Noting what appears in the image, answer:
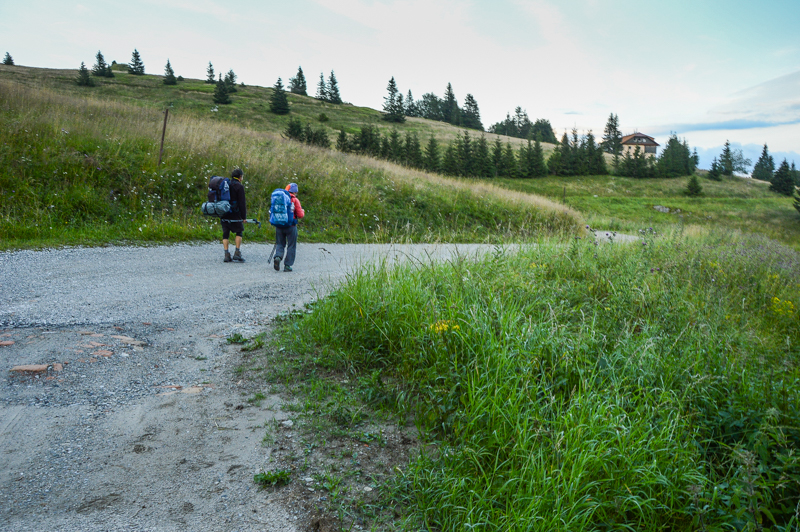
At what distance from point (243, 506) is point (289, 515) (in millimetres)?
291

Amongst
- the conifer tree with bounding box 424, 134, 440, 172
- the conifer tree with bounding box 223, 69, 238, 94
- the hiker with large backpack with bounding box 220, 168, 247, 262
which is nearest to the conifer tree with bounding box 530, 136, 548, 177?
the conifer tree with bounding box 424, 134, 440, 172

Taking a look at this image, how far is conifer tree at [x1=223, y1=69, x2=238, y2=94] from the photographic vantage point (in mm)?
63200

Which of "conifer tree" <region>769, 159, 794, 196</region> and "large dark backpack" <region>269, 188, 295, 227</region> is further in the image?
"conifer tree" <region>769, 159, 794, 196</region>

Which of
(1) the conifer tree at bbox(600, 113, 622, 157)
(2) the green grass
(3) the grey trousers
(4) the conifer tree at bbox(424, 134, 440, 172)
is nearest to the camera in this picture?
(3) the grey trousers

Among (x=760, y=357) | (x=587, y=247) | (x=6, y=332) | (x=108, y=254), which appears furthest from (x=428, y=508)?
(x=108, y=254)

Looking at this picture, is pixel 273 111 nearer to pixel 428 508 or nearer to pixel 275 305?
pixel 275 305

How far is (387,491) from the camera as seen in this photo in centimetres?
273

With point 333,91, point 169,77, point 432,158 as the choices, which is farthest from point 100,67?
point 432,158

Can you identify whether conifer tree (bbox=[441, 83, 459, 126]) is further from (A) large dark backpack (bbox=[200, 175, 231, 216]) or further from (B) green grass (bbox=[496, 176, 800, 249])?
(A) large dark backpack (bbox=[200, 175, 231, 216])

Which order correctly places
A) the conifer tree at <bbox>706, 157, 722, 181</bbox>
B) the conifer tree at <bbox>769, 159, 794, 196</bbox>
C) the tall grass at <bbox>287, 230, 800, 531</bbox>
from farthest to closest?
the conifer tree at <bbox>706, 157, 722, 181</bbox>, the conifer tree at <bbox>769, 159, 794, 196</bbox>, the tall grass at <bbox>287, 230, 800, 531</bbox>

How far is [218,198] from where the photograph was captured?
907cm

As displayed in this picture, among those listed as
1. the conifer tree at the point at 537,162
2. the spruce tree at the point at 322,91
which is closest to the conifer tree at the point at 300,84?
the spruce tree at the point at 322,91

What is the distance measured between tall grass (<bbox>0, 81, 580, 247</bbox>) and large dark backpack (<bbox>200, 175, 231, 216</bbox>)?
1.96 meters

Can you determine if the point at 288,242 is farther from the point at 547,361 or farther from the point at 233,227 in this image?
the point at 547,361
